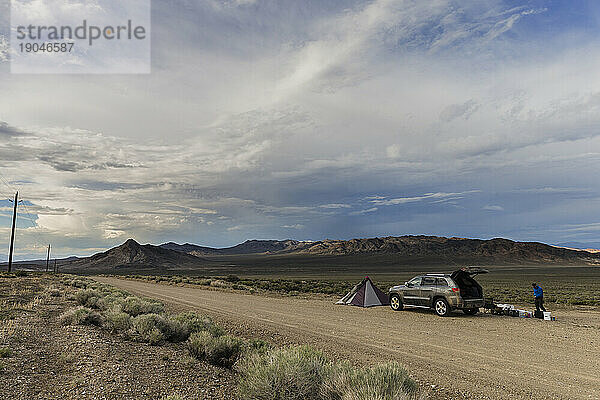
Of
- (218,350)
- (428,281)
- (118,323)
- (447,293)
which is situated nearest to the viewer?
(218,350)

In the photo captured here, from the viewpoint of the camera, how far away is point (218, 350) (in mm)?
8414

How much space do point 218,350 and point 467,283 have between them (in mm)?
11932

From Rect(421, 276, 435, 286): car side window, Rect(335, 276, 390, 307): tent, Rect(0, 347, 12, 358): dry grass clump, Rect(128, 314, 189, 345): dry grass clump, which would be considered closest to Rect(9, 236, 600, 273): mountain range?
Rect(335, 276, 390, 307): tent

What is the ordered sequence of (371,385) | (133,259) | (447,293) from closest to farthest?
(371,385) < (447,293) < (133,259)

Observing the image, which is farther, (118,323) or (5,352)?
(118,323)

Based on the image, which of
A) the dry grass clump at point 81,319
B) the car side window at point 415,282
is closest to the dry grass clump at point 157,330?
the dry grass clump at point 81,319

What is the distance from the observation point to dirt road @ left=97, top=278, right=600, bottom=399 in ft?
23.9

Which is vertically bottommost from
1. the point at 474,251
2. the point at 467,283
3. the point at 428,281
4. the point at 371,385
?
the point at 371,385

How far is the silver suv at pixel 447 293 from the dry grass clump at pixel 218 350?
402 inches

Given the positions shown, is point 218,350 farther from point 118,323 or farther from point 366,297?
point 366,297

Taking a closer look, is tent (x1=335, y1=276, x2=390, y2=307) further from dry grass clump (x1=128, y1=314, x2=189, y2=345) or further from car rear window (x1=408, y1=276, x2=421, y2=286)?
dry grass clump (x1=128, y1=314, x2=189, y2=345)

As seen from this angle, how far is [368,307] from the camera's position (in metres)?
20.1

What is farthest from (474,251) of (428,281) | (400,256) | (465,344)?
(465,344)

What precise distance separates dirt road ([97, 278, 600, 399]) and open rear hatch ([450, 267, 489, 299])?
89cm
